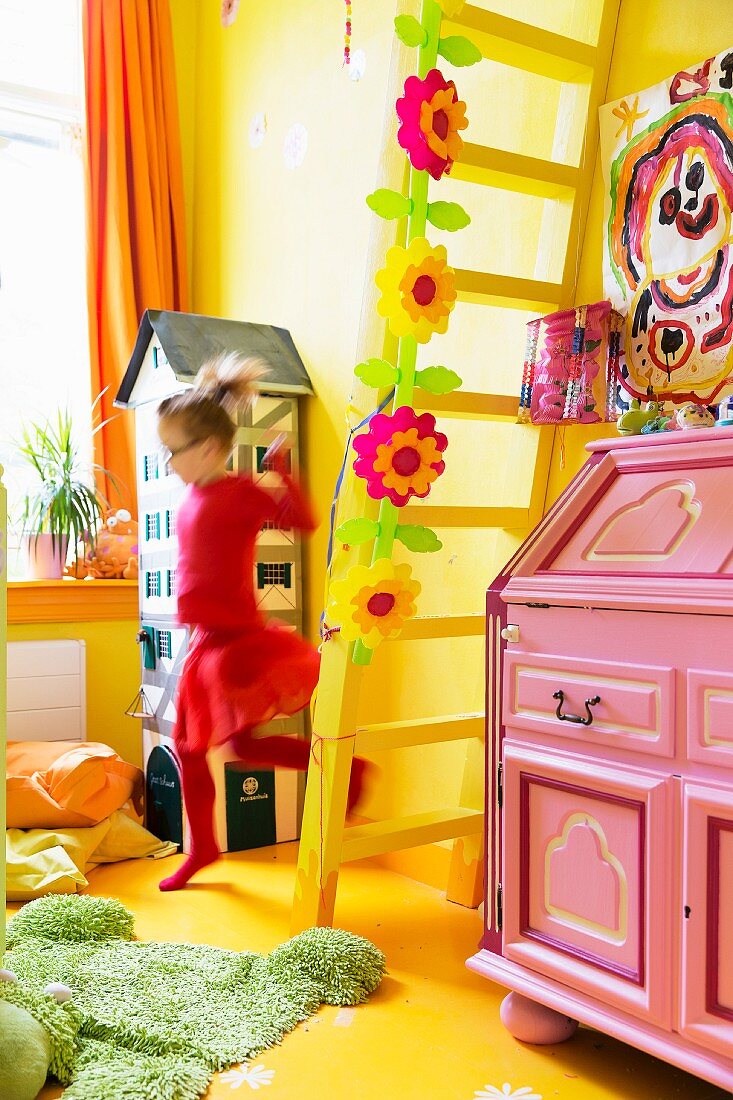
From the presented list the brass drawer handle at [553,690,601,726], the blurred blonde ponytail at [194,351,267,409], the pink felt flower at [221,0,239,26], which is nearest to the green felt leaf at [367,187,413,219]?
the blurred blonde ponytail at [194,351,267,409]

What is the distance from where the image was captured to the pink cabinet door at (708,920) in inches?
50.6

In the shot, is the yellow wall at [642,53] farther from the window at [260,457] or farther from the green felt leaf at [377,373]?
the window at [260,457]

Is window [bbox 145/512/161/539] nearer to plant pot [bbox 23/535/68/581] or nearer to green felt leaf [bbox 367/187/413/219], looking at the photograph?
plant pot [bbox 23/535/68/581]

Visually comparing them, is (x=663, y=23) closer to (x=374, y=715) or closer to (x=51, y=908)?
(x=374, y=715)

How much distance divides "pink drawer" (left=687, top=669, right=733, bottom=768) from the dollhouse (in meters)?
1.59

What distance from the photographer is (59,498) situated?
307cm

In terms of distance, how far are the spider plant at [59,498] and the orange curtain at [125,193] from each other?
0.17 metres

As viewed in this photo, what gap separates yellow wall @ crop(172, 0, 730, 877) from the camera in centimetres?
221

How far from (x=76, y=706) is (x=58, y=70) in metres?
2.17

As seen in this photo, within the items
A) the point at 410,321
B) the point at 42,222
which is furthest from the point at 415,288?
the point at 42,222

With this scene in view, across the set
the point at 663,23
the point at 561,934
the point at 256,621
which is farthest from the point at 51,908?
the point at 663,23

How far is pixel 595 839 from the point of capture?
1.47 m

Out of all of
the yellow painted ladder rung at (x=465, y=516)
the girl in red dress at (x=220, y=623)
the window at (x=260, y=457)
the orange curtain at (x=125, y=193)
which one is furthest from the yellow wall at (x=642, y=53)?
the orange curtain at (x=125, y=193)

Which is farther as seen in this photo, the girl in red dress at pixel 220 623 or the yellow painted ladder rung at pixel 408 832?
the girl in red dress at pixel 220 623
